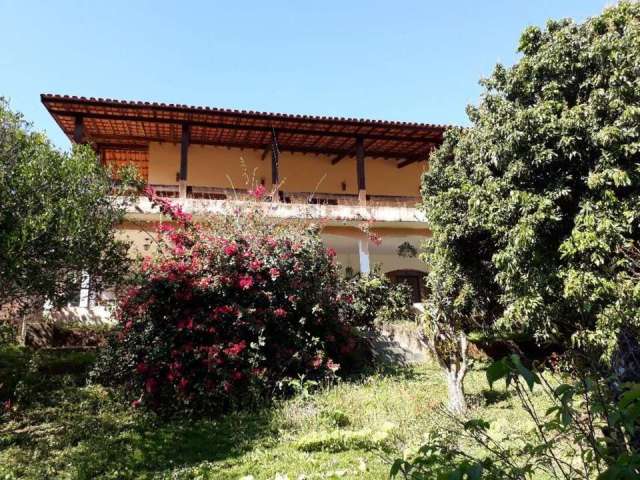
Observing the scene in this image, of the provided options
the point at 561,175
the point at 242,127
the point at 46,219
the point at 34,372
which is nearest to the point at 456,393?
the point at 561,175

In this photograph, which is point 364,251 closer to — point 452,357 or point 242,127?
point 242,127

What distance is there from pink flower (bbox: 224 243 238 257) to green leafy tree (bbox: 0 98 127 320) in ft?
6.04

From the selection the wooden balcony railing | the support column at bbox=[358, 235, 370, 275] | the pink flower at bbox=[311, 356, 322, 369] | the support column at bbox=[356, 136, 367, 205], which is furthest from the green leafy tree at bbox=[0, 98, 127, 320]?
the support column at bbox=[356, 136, 367, 205]

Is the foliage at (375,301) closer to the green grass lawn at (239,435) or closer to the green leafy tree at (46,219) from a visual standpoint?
the green grass lawn at (239,435)

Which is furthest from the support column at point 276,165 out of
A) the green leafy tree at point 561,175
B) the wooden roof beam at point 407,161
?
the green leafy tree at point 561,175

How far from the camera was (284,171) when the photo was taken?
1967 centimetres

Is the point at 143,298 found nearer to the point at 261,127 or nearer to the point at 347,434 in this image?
the point at 347,434

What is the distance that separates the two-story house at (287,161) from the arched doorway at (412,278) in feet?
0.15

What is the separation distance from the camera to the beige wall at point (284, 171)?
60.6ft

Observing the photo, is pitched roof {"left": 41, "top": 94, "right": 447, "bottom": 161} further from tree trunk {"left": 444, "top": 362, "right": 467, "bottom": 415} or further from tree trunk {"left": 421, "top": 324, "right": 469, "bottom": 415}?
tree trunk {"left": 444, "top": 362, "right": 467, "bottom": 415}

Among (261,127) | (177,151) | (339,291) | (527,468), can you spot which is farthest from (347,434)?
(177,151)

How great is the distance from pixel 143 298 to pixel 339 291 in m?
3.92

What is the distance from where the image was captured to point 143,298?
27.0 ft

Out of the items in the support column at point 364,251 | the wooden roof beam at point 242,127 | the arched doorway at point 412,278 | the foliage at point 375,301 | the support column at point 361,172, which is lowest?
the foliage at point 375,301
